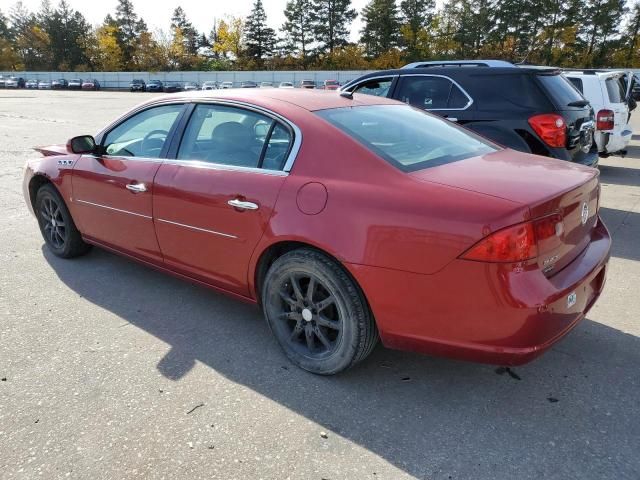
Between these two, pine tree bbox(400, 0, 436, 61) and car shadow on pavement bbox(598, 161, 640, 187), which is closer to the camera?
car shadow on pavement bbox(598, 161, 640, 187)

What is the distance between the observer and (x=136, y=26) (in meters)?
81.8

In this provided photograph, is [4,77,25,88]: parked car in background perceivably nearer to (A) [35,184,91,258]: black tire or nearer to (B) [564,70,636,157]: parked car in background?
(B) [564,70,636,157]: parked car in background

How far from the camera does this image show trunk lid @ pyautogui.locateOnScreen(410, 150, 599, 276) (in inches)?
91.1

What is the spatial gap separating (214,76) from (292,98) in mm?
62813

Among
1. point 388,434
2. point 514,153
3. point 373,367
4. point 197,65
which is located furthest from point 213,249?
point 197,65

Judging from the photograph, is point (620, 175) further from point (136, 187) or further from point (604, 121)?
point (136, 187)

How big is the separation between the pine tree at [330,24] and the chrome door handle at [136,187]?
74.2 metres

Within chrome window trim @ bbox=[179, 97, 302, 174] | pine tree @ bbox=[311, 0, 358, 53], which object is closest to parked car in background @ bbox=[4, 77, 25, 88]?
pine tree @ bbox=[311, 0, 358, 53]

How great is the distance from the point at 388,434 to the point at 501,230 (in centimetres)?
111

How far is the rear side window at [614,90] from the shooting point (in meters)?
9.49

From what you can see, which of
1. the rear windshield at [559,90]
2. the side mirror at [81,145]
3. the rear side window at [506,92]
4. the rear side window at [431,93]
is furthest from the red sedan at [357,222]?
the rear side window at [431,93]

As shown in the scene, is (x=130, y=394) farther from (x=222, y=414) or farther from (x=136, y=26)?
(x=136, y=26)

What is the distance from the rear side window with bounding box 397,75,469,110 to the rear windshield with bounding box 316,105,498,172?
280 centimetres

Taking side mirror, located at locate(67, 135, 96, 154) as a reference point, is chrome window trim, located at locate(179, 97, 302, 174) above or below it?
above
